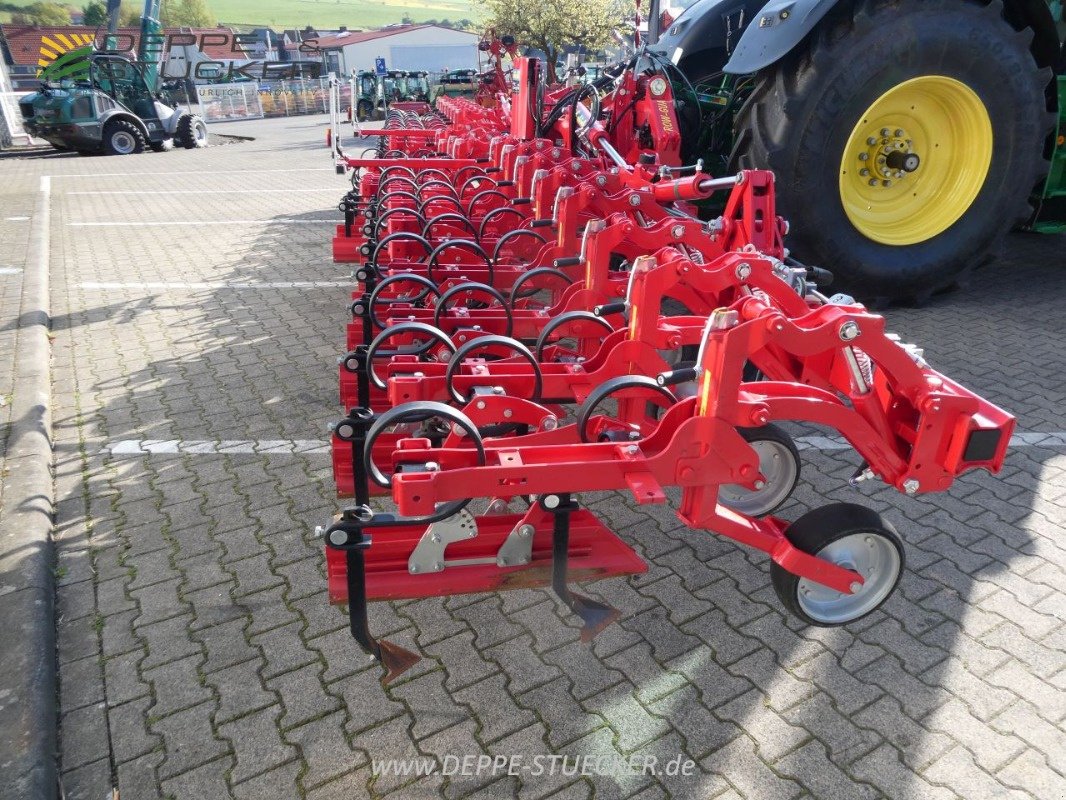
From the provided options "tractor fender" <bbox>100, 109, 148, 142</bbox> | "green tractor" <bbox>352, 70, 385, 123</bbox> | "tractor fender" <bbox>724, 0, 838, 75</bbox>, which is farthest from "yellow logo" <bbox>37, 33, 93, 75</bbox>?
"tractor fender" <bbox>724, 0, 838, 75</bbox>

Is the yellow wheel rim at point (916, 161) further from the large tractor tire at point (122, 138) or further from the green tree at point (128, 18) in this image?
the green tree at point (128, 18)

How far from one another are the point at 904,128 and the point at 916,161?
0.29 meters

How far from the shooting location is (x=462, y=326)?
3633mm

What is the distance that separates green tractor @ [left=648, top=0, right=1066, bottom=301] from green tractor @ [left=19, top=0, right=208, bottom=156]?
1604cm

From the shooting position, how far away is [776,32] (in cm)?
422

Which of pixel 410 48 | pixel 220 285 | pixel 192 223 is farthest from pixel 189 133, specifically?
pixel 410 48

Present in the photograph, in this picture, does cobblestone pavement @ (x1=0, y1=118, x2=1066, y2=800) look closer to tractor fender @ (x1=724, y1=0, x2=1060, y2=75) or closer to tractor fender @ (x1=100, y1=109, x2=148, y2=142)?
tractor fender @ (x1=724, y1=0, x2=1060, y2=75)

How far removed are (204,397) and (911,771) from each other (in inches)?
149

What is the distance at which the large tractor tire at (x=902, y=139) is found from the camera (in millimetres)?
4211

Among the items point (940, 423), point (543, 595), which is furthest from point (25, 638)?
point (940, 423)

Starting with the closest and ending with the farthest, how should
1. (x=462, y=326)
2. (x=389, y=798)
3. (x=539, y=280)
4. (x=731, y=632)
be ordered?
(x=389, y=798) → (x=731, y=632) → (x=462, y=326) → (x=539, y=280)

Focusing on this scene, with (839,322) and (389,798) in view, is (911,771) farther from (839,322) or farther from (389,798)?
(389,798)

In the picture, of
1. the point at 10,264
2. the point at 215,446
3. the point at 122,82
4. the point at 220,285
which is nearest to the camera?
the point at 215,446

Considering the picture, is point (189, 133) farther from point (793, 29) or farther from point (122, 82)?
point (793, 29)
